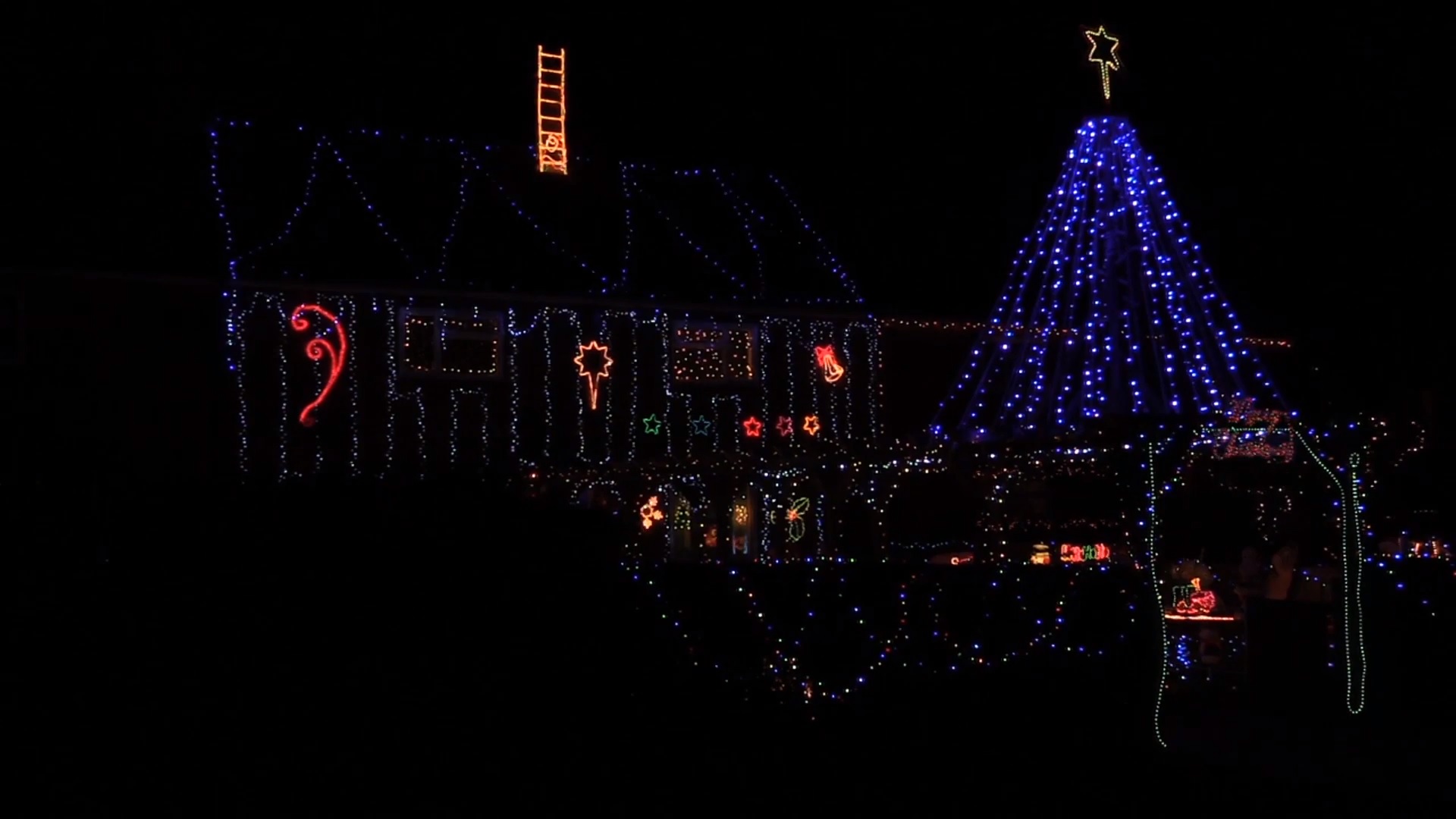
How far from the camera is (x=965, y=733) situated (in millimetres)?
9000

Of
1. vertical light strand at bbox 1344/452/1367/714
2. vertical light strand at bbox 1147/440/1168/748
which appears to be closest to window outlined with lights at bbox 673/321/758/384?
vertical light strand at bbox 1147/440/1168/748

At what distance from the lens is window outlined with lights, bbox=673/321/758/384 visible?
16.6 metres

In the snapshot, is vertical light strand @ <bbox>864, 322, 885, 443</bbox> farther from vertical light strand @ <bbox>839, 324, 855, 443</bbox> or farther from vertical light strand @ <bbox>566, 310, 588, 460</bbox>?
vertical light strand @ <bbox>566, 310, 588, 460</bbox>

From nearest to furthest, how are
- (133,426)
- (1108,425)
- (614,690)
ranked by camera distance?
(614,690), (1108,425), (133,426)

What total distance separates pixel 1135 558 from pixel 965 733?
Result: 1.74 m

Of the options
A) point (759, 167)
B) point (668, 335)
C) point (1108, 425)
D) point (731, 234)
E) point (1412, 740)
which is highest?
point (759, 167)

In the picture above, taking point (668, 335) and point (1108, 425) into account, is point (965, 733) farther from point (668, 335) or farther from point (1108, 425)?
point (668, 335)

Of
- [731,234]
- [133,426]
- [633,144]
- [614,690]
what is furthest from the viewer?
[633,144]

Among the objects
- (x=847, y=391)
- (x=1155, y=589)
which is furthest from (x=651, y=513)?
(x=1155, y=589)

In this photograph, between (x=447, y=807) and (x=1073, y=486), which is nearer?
(x=447, y=807)

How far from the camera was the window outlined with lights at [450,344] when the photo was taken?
50.0 feet

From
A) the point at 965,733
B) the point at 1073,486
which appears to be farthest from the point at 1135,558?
the point at 1073,486

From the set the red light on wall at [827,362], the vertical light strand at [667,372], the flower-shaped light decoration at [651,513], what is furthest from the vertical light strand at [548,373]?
the red light on wall at [827,362]

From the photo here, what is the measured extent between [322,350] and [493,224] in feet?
9.12
